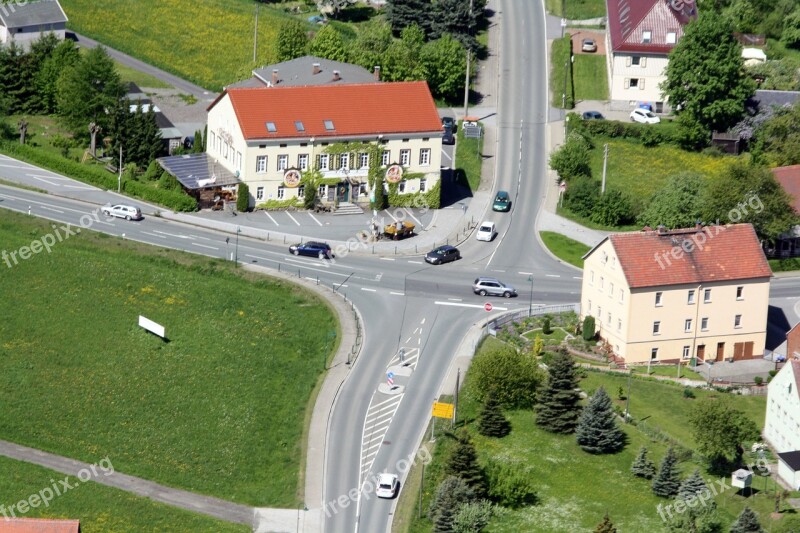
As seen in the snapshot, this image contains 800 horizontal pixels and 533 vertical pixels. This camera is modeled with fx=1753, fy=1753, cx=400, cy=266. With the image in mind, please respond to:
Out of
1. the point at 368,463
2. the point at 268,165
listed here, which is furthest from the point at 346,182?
the point at 368,463

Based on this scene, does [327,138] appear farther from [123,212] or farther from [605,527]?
[605,527]

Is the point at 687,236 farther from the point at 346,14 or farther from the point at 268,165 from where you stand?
the point at 346,14

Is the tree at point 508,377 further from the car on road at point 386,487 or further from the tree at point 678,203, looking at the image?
the tree at point 678,203

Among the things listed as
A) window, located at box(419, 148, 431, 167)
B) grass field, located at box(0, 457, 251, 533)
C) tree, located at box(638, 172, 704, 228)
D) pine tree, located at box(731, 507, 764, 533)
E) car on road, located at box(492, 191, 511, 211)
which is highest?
window, located at box(419, 148, 431, 167)

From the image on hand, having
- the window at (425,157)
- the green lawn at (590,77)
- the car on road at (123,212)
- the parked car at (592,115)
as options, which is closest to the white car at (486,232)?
the window at (425,157)

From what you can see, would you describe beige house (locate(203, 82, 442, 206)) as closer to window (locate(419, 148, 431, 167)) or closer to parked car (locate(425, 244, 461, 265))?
window (locate(419, 148, 431, 167))

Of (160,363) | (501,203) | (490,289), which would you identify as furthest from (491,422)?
(501,203)

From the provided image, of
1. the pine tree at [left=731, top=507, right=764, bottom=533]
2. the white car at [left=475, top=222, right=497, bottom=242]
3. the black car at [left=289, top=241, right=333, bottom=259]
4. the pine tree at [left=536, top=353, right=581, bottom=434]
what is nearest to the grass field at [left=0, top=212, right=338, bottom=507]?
the black car at [left=289, top=241, right=333, bottom=259]
